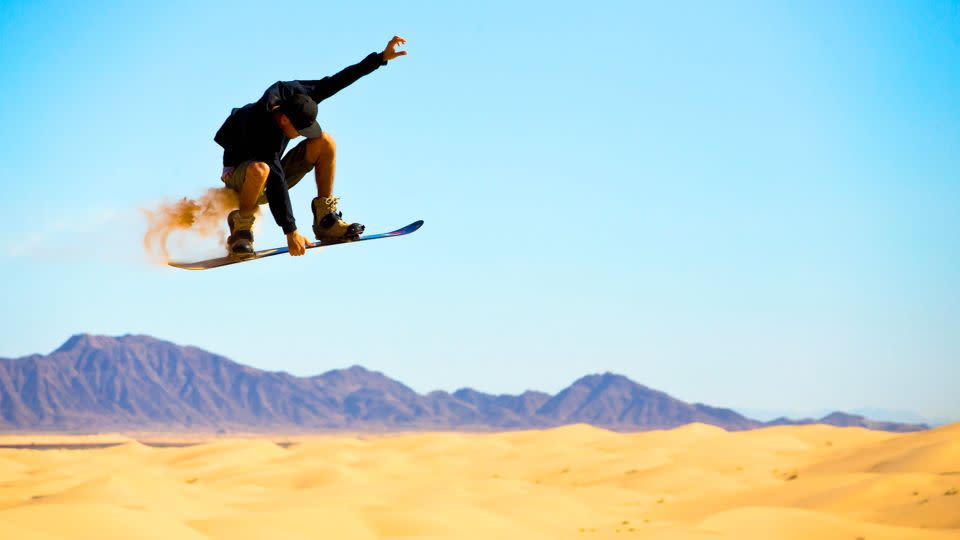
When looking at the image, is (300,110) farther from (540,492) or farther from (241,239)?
(540,492)

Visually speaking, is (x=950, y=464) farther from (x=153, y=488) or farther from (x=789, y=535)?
(x=153, y=488)

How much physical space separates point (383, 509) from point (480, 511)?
375 cm

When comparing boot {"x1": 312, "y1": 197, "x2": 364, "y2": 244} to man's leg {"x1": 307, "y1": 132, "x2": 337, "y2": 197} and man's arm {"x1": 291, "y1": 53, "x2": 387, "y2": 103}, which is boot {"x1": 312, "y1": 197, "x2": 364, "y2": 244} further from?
man's arm {"x1": 291, "y1": 53, "x2": 387, "y2": 103}

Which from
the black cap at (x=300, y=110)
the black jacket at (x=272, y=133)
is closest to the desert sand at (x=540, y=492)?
the black jacket at (x=272, y=133)

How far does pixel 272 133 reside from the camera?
7906 mm

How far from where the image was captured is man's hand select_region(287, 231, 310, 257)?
321 inches

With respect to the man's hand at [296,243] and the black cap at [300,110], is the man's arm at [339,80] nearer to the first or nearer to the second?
the black cap at [300,110]

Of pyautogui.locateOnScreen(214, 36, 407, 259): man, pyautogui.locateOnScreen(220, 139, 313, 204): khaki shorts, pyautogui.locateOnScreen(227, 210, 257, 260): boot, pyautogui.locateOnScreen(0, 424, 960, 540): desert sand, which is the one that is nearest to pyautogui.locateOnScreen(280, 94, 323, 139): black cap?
pyautogui.locateOnScreen(214, 36, 407, 259): man

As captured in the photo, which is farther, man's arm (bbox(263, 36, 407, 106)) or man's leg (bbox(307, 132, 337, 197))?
man's leg (bbox(307, 132, 337, 197))

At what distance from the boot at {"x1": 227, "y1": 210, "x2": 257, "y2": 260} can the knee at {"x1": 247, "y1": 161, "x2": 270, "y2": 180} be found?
503mm

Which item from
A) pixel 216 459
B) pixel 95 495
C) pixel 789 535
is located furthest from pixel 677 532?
pixel 216 459

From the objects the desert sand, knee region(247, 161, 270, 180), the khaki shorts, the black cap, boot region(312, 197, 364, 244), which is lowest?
the desert sand

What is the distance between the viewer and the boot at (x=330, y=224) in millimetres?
8781

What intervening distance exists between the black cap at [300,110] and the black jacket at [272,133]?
0.17 feet
